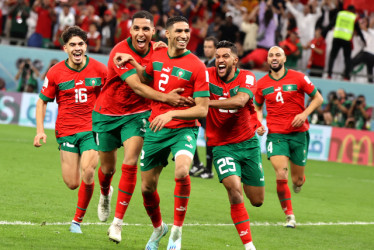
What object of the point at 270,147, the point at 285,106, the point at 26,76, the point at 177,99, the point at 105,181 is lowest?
the point at 26,76

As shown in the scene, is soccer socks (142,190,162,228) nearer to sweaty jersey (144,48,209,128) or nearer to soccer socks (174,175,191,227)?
soccer socks (174,175,191,227)

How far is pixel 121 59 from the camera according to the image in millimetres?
8156

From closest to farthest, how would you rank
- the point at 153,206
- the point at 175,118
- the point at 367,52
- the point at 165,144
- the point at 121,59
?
1. the point at 175,118
2. the point at 165,144
3. the point at 121,59
4. the point at 153,206
5. the point at 367,52

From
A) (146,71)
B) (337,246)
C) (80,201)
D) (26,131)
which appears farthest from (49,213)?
(26,131)

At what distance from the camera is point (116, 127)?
9062 millimetres

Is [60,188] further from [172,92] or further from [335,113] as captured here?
[335,113]

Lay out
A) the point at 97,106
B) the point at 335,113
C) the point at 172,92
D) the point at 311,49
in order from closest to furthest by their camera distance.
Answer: the point at 172,92 < the point at 97,106 < the point at 335,113 < the point at 311,49

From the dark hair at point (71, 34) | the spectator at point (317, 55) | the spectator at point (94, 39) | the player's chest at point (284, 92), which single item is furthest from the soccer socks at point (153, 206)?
the spectator at point (94, 39)

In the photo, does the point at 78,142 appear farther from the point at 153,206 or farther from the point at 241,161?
the point at 241,161

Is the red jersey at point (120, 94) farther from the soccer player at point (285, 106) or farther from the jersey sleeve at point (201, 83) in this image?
the soccer player at point (285, 106)

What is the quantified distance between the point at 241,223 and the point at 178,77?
1728 millimetres

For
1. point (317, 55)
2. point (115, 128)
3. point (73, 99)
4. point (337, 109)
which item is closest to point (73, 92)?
point (73, 99)

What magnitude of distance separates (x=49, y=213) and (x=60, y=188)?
8.55ft

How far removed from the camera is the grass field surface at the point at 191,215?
8719mm
